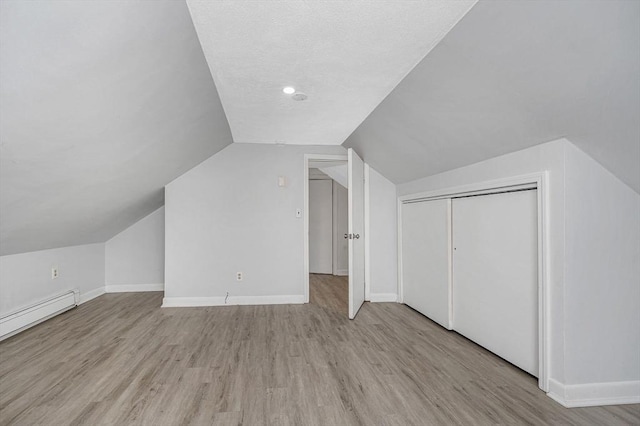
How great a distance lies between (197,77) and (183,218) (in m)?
2.30

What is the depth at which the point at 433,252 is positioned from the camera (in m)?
3.49

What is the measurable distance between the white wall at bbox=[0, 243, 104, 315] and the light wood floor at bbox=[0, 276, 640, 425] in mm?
336

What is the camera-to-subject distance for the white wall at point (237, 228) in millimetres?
4152

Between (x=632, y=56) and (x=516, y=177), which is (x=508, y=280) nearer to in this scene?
(x=516, y=177)

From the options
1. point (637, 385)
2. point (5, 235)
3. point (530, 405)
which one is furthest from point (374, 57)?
point (5, 235)

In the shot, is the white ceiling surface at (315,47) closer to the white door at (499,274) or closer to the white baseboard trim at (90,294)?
the white door at (499,274)

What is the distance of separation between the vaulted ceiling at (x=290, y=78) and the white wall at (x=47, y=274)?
23cm

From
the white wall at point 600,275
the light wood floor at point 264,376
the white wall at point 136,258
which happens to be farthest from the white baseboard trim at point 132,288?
the white wall at point 600,275

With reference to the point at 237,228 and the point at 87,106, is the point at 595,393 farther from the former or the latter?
the point at 237,228

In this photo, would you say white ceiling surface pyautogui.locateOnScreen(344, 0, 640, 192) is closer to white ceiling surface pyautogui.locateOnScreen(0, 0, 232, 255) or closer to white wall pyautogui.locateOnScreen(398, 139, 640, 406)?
white wall pyautogui.locateOnScreen(398, 139, 640, 406)

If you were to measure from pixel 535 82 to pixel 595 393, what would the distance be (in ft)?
5.97

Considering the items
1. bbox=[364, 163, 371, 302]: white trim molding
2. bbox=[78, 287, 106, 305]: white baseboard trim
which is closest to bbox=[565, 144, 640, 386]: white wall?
bbox=[364, 163, 371, 302]: white trim molding

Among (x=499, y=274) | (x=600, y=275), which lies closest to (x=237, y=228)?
(x=499, y=274)

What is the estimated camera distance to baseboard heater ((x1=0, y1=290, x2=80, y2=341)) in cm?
292
